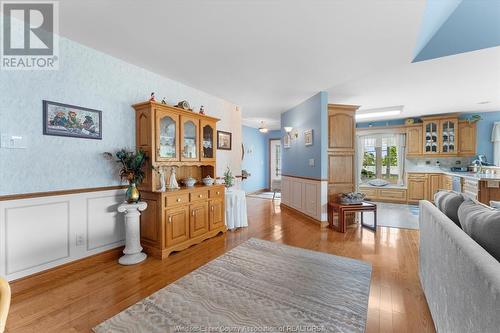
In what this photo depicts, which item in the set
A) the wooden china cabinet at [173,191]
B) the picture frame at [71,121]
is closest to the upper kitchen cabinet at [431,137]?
the wooden china cabinet at [173,191]

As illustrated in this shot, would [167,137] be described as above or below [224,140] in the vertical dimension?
below

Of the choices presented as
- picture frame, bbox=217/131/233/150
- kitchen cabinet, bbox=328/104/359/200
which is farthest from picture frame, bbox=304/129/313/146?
picture frame, bbox=217/131/233/150

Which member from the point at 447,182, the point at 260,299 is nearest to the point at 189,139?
the point at 260,299

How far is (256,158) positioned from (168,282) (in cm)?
644

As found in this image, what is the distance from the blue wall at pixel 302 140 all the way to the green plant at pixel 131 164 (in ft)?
10.1

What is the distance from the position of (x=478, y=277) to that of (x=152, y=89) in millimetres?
3745

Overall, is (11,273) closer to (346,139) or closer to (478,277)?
(478,277)

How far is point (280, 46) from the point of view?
2627mm

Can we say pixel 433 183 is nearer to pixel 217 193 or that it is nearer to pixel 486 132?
pixel 486 132

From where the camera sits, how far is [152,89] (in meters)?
3.37

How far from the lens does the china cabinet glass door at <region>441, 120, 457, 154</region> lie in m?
6.17

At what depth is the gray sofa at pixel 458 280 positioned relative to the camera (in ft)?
2.77

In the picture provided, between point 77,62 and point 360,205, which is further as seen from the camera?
Answer: point 360,205

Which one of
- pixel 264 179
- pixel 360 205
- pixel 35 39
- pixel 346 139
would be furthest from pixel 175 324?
pixel 264 179
